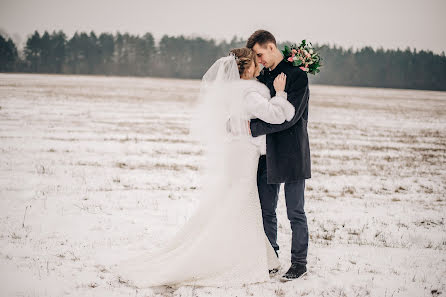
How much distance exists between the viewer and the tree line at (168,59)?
266 ft

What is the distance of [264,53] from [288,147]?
1073mm

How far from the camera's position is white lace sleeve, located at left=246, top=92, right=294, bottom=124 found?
→ 11.4 ft

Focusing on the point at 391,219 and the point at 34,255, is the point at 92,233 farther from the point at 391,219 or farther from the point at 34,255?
the point at 391,219

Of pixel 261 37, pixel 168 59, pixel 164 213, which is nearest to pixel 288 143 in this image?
pixel 261 37

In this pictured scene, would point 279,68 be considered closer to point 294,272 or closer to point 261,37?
point 261,37

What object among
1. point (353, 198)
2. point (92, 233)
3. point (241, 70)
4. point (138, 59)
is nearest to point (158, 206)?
point (92, 233)

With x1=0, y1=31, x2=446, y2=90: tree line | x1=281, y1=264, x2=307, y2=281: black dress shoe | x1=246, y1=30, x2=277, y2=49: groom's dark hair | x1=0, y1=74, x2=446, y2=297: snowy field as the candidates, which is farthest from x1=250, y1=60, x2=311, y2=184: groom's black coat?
x1=0, y1=31, x2=446, y2=90: tree line

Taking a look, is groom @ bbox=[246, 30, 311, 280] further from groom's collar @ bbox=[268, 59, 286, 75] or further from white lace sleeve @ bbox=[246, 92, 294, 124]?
white lace sleeve @ bbox=[246, 92, 294, 124]

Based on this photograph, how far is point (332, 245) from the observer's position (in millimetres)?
4914

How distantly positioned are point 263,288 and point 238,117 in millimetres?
1879

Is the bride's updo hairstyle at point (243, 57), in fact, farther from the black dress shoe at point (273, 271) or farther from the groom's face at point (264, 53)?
the black dress shoe at point (273, 271)

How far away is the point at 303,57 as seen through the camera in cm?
383

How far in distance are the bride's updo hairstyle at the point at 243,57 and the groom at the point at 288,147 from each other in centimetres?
15

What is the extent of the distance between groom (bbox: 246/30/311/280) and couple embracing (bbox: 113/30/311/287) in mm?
11
